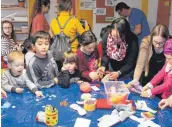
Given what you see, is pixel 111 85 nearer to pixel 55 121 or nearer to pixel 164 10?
pixel 55 121

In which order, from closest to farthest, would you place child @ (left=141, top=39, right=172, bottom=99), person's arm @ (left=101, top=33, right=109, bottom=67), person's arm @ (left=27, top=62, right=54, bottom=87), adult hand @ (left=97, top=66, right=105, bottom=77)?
child @ (left=141, top=39, right=172, bottom=99)
person's arm @ (left=27, top=62, right=54, bottom=87)
adult hand @ (left=97, top=66, right=105, bottom=77)
person's arm @ (left=101, top=33, right=109, bottom=67)

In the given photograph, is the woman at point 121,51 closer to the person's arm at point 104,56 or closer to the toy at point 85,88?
the person's arm at point 104,56

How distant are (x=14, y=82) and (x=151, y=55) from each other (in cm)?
150

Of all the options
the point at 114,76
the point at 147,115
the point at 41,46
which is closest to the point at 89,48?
the point at 114,76

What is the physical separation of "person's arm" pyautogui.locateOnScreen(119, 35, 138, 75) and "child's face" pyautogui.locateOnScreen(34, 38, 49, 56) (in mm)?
916

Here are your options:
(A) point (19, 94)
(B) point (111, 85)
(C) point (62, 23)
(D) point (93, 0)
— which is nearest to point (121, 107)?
(B) point (111, 85)

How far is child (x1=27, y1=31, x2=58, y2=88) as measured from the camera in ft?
8.58

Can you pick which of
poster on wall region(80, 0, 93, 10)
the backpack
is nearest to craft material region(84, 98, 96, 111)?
the backpack

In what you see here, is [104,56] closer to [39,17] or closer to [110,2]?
[39,17]

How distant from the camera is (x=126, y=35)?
2.95m

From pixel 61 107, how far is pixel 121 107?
1.66 feet

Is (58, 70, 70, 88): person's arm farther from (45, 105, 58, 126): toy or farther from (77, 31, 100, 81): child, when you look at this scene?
(45, 105, 58, 126): toy

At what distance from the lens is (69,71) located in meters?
2.79

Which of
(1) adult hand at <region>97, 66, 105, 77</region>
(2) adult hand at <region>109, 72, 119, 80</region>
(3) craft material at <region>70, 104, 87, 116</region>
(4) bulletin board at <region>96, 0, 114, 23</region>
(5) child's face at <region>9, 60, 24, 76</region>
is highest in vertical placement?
(4) bulletin board at <region>96, 0, 114, 23</region>
